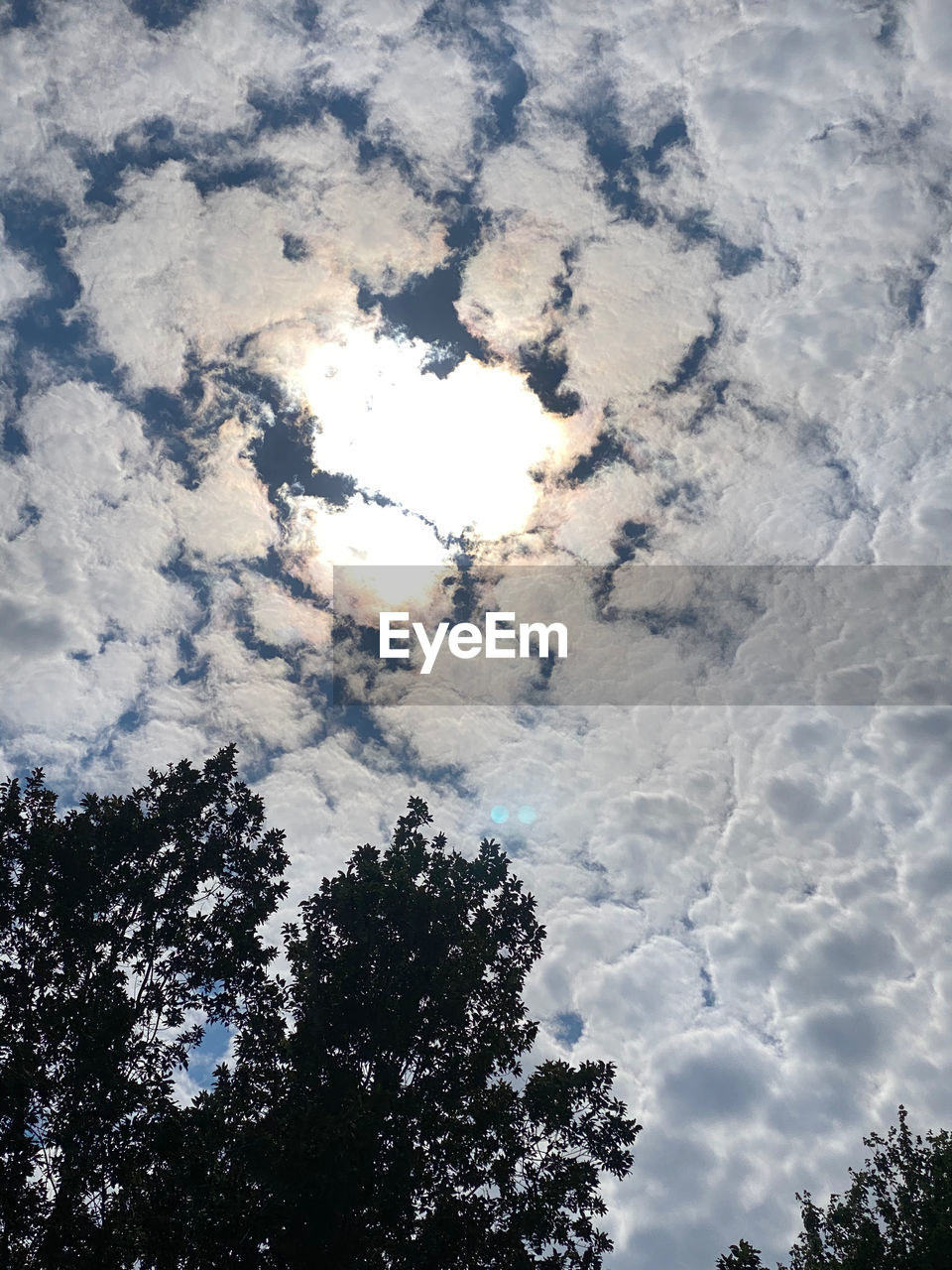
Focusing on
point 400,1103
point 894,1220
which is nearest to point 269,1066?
point 400,1103

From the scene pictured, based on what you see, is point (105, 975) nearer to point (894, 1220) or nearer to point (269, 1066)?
point (269, 1066)

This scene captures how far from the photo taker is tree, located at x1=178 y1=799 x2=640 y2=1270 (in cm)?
1190

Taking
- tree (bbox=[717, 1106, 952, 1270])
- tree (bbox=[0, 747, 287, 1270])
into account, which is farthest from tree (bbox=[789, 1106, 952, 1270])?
tree (bbox=[0, 747, 287, 1270])

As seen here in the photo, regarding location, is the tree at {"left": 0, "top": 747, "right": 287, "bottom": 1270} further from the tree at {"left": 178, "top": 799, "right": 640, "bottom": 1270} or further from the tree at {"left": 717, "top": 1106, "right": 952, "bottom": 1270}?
the tree at {"left": 717, "top": 1106, "right": 952, "bottom": 1270}

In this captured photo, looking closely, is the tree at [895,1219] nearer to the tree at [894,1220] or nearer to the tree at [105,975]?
the tree at [894,1220]

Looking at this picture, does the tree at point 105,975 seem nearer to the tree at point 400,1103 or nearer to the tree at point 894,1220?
the tree at point 400,1103

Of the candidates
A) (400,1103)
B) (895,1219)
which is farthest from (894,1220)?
(400,1103)

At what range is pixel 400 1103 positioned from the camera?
13.5 m

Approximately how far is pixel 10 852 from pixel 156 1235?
8.71 meters

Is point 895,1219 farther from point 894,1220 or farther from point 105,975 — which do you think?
point 105,975

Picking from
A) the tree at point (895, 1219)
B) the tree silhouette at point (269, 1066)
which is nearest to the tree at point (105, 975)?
the tree silhouette at point (269, 1066)

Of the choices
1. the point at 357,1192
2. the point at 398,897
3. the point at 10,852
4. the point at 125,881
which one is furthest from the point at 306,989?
the point at 10,852

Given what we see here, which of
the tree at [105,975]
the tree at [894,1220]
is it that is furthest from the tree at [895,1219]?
the tree at [105,975]

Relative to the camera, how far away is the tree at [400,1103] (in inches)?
468
